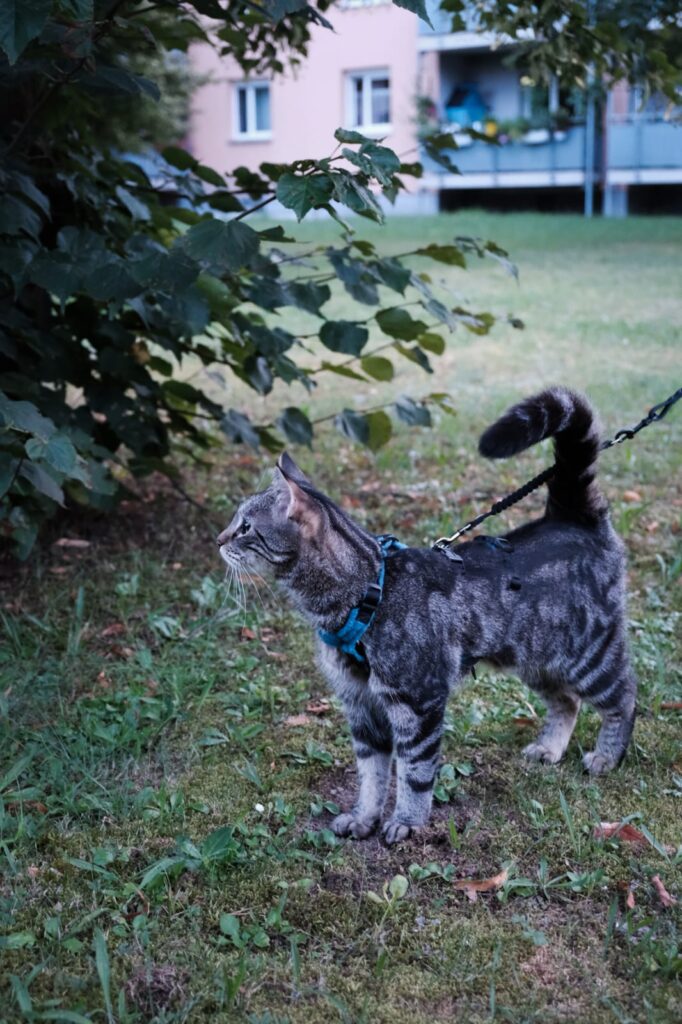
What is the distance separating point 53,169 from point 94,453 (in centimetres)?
108

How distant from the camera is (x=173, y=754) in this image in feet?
10.6

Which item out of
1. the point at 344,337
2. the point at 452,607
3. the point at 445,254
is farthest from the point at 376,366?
the point at 452,607

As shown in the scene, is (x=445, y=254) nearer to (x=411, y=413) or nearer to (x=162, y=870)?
(x=411, y=413)

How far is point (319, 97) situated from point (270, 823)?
21.0 metres

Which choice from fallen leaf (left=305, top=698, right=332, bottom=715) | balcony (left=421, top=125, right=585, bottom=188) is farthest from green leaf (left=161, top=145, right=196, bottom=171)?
balcony (left=421, top=125, right=585, bottom=188)

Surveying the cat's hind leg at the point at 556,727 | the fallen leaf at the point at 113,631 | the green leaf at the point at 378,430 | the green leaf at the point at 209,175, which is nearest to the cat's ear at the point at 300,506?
the cat's hind leg at the point at 556,727

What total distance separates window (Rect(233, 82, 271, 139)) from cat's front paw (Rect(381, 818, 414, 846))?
2163cm

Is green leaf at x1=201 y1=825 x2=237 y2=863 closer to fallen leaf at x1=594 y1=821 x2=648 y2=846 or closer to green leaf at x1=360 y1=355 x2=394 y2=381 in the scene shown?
fallen leaf at x1=594 y1=821 x2=648 y2=846

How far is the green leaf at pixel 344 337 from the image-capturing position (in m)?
4.08

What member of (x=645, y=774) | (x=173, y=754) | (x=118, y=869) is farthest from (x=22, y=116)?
(x=645, y=774)

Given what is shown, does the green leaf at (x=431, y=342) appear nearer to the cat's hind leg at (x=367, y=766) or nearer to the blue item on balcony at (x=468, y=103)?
the cat's hind leg at (x=367, y=766)

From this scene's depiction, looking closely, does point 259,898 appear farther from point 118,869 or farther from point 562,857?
point 562,857

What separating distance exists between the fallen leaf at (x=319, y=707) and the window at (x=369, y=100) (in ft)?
65.7

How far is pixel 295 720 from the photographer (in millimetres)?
3445
